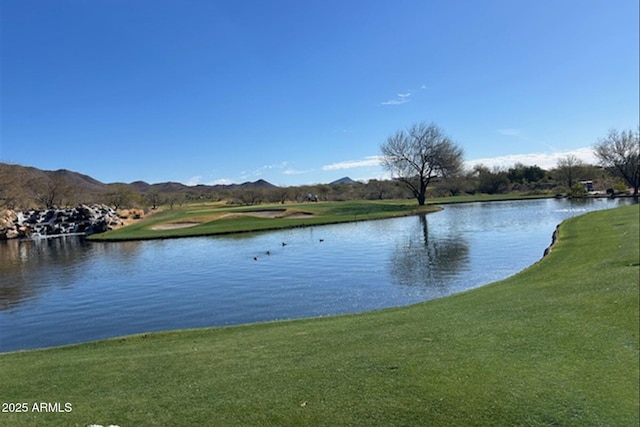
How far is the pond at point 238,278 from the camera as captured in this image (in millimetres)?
11078

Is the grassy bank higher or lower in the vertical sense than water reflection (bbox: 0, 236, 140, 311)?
higher

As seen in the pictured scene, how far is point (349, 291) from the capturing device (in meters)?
12.9

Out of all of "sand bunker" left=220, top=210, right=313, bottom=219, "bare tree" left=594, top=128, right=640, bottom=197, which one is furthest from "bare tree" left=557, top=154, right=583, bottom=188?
"sand bunker" left=220, top=210, right=313, bottom=219

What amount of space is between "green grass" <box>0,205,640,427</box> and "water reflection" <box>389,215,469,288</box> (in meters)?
5.59

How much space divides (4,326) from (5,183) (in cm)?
4157

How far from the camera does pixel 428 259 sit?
17.8 m

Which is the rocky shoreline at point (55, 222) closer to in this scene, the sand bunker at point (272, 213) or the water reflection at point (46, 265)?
the water reflection at point (46, 265)

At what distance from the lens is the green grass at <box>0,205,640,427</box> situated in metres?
4.02

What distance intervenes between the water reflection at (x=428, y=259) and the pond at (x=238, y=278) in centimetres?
4

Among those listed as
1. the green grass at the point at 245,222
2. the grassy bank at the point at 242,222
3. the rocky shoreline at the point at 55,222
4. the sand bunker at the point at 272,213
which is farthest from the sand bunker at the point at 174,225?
the rocky shoreline at the point at 55,222

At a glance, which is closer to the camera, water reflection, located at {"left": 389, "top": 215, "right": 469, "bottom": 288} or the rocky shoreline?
water reflection, located at {"left": 389, "top": 215, "right": 469, "bottom": 288}

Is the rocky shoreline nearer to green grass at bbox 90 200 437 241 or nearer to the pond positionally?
green grass at bbox 90 200 437 241

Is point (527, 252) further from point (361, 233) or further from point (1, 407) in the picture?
point (1, 407)

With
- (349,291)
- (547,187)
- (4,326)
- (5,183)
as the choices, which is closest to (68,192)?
(5,183)
